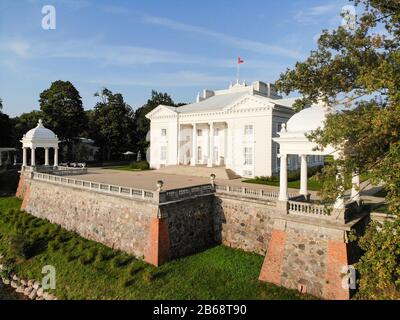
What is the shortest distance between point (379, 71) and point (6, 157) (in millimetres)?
58625

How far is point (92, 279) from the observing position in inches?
748

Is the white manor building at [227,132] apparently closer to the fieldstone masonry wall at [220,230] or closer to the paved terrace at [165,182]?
the paved terrace at [165,182]

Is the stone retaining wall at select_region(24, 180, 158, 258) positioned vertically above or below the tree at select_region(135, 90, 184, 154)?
below

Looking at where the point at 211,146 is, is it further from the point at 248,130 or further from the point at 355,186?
the point at 355,186

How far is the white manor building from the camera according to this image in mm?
35688

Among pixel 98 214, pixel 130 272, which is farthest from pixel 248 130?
pixel 130 272

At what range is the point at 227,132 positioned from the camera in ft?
133

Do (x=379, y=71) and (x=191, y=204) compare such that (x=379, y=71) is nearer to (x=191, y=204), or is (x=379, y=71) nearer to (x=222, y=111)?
(x=191, y=204)

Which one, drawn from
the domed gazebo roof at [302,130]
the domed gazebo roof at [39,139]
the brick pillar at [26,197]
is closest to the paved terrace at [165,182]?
the brick pillar at [26,197]

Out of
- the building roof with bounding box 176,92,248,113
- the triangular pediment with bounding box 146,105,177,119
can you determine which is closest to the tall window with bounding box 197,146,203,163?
the building roof with bounding box 176,92,248,113

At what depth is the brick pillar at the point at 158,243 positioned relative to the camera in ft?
62.8

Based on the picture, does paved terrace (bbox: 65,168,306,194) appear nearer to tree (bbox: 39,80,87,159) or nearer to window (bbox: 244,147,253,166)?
window (bbox: 244,147,253,166)

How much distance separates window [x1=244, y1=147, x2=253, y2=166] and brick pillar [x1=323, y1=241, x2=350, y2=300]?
22341 millimetres

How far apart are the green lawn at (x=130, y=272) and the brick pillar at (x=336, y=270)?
1.23 metres
